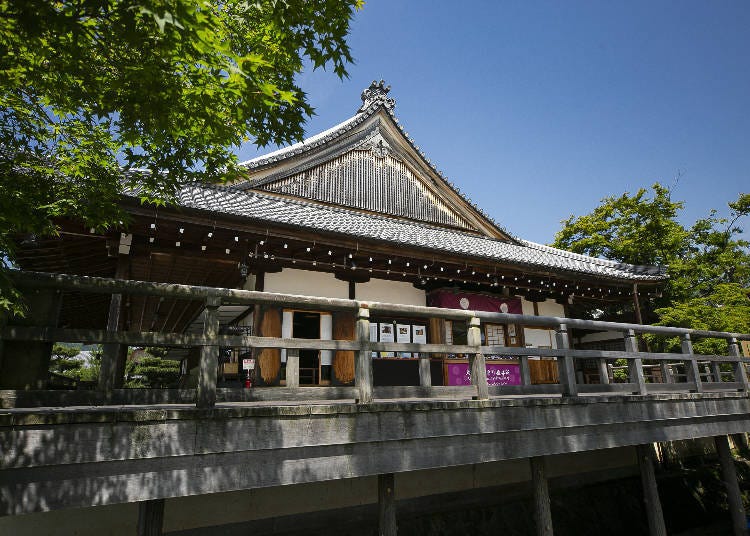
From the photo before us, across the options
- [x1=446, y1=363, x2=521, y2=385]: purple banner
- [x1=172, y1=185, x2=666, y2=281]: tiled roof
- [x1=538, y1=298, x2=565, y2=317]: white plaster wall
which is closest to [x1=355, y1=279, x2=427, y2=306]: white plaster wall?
[x1=172, y1=185, x2=666, y2=281]: tiled roof

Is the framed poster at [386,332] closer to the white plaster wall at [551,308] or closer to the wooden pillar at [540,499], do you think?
the wooden pillar at [540,499]

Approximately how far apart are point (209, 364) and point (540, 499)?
15.6 ft

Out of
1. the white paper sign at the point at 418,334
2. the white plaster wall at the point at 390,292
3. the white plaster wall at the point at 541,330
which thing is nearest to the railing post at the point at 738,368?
the white plaster wall at the point at 541,330

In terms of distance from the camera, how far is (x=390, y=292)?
10.1 m

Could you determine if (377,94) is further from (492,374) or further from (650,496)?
(650,496)

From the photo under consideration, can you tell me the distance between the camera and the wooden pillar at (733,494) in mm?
8195

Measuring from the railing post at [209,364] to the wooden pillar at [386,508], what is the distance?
90.3 inches

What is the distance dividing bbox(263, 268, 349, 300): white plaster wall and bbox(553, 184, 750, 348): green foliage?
12.5 m

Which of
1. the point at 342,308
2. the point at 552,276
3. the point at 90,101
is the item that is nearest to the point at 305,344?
the point at 342,308

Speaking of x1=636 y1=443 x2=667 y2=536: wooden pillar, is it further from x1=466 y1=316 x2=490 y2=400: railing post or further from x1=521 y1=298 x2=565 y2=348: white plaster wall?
x1=521 y1=298 x2=565 y2=348: white plaster wall

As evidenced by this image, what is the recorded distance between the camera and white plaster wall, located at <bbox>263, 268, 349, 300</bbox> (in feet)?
28.4

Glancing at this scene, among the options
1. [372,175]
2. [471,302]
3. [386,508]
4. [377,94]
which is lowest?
[386,508]

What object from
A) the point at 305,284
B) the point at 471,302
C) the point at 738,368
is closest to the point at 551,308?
the point at 471,302

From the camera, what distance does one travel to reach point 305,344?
4.13 meters
